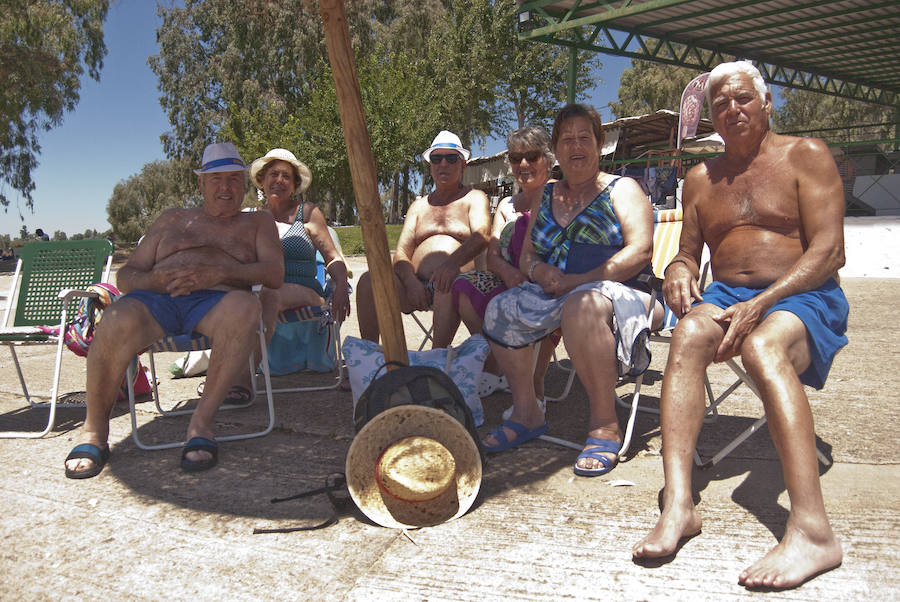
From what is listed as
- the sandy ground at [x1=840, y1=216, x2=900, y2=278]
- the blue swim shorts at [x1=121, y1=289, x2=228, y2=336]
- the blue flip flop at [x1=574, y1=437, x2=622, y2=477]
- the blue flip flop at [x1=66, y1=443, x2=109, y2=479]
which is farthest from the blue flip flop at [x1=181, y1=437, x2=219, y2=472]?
the sandy ground at [x1=840, y1=216, x2=900, y2=278]

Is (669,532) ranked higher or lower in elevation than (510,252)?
lower

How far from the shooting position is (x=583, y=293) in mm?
2773

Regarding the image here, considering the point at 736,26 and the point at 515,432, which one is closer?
the point at 515,432

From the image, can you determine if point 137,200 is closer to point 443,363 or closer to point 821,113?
point 821,113

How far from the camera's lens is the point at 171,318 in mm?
3174

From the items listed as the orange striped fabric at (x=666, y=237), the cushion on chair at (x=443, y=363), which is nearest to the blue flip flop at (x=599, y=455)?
the cushion on chair at (x=443, y=363)

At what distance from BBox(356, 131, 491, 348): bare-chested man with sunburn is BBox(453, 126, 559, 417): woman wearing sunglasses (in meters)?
0.13

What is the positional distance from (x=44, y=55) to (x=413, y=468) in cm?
1663

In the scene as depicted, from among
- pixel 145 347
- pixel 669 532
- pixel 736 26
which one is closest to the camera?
pixel 669 532

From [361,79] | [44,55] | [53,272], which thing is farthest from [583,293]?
[361,79]

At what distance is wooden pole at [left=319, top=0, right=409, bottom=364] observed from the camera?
264 cm

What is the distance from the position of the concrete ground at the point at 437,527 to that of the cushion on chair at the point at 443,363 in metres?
0.27

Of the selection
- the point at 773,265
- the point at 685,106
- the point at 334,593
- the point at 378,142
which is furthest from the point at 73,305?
the point at 378,142

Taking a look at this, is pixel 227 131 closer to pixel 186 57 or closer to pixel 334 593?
pixel 186 57
